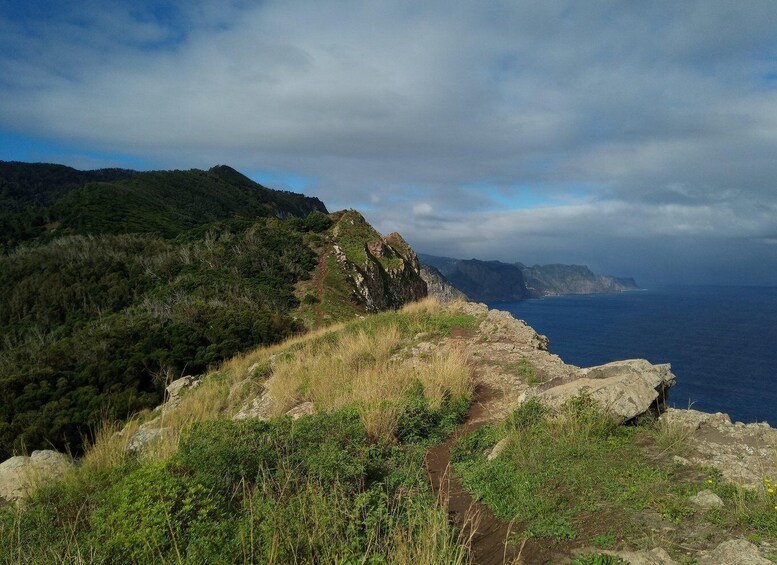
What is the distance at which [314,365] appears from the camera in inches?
429

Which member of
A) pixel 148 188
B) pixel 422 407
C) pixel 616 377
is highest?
pixel 148 188

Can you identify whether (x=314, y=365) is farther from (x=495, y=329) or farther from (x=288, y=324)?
(x=288, y=324)

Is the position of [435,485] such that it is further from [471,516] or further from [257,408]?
[257,408]

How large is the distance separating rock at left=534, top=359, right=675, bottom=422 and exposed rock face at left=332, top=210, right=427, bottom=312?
29.9m

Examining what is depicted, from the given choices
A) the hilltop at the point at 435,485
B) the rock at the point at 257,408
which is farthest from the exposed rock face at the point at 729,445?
the rock at the point at 257,408

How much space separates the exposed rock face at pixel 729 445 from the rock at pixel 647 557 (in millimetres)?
1788

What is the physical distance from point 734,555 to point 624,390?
11.4ft

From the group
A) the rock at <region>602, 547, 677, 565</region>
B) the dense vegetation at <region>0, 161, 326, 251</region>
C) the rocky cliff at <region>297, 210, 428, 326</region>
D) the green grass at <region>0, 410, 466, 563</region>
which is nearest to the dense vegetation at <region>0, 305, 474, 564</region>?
the green grass at <region>0, 410, 466, 563</region>

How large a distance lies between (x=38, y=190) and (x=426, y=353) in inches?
6796

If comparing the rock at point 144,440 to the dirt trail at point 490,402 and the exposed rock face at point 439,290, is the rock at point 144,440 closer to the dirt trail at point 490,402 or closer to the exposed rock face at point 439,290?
the dirt trail at point 490,402

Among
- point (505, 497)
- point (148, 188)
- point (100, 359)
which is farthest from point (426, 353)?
point (148, 188)

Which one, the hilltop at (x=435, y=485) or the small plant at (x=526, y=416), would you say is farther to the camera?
the small plant at (x=526, y=416)

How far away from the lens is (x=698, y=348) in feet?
245

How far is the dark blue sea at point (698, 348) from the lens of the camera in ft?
159
